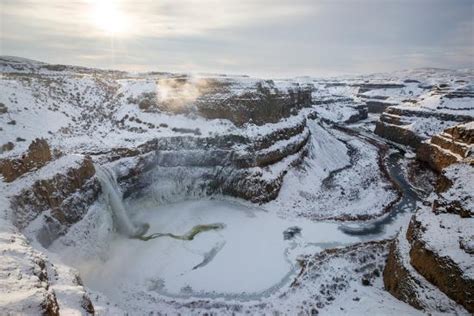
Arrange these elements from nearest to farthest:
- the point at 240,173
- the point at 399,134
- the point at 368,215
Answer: the point at 368,215
the point at 240,173
the point at 399,134

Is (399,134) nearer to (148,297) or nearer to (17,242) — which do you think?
(148,297)

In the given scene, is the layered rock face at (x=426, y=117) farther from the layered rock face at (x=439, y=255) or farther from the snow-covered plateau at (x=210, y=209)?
the layered rock face at (x=439, y=255)

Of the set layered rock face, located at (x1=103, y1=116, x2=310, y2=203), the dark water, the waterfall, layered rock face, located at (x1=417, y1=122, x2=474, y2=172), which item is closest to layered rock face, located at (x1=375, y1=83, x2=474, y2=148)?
layered rock face, located at (x1=417, y1=122, x2=474, y2=172)

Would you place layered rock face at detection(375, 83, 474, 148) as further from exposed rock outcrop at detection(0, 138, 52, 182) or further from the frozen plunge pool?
exposed rock outcrop at detection(0, 138, 52, 182)

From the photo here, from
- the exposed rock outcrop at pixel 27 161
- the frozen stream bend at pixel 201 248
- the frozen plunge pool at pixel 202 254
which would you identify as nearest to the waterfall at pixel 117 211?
the frozen stream bend at pixel 201 248

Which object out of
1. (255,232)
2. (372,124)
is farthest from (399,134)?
(255,232)
